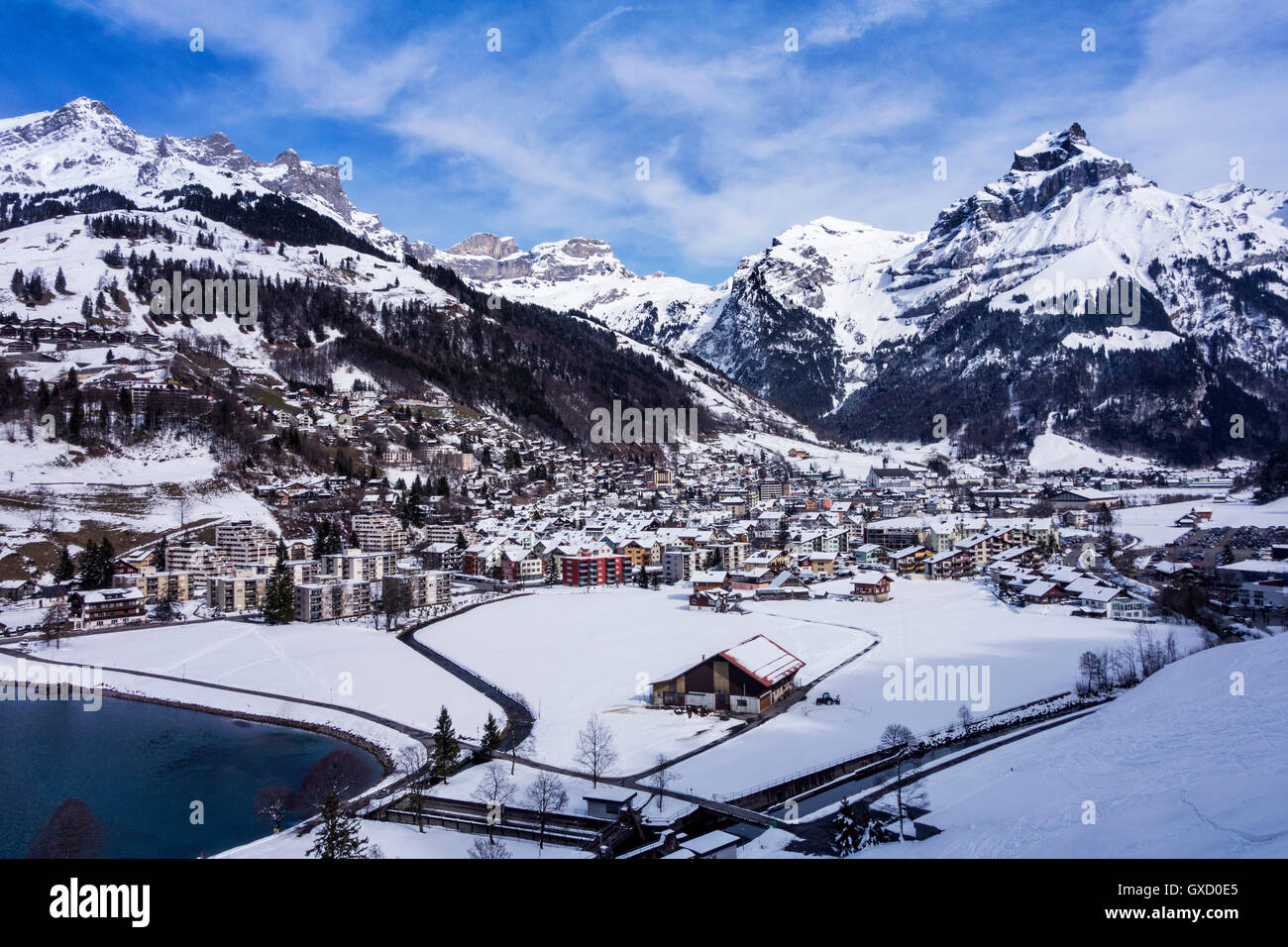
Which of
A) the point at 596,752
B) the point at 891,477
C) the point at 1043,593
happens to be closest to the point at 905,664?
the point at 596,752

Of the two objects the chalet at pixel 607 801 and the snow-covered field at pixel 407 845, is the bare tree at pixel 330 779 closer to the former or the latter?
the snow-covered field at pixel 407 845

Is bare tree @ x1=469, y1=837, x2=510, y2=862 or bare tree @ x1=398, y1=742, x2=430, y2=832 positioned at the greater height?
bare tree @ x1=469, y1=837, x2=510, y2=862

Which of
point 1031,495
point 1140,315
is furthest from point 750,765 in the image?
point 1140,315

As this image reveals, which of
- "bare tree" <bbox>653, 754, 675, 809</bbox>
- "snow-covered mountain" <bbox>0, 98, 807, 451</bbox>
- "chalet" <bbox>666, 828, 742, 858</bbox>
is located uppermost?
"snow-covered mountain" <bbox>0, 98, 807, 451</bbox>

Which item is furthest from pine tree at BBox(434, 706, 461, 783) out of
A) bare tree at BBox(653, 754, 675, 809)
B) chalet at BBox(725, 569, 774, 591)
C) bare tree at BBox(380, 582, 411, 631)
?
chalet at BBox(725, 569, 774, 591)

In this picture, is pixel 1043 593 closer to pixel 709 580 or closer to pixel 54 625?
pixel 709 580

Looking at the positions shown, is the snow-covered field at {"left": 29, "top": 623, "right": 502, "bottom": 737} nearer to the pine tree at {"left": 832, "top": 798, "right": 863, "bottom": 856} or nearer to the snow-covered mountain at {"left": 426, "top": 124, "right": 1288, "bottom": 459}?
the pine tree at {"left": 832, "top": 798, "right": 863, "bottom": 856}
